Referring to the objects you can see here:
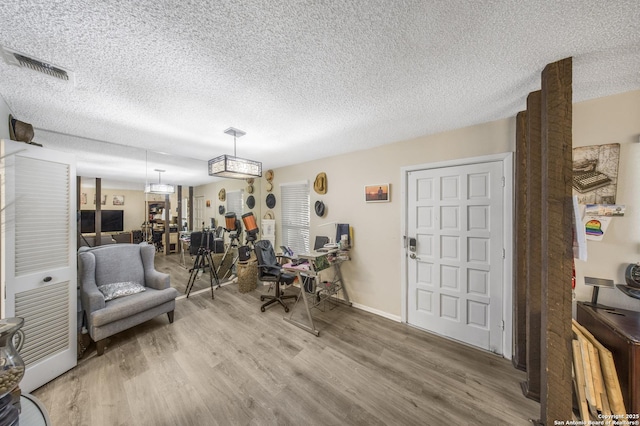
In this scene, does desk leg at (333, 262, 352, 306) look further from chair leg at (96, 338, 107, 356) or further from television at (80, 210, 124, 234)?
television at (80, 210, 124, 234)

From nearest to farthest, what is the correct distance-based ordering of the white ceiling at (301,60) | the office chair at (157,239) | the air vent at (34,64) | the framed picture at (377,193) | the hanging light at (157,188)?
the white ceiling at (301,60)
the air vent at (34,64)
the framed picture at (377,193)
the hanging light at (157,188)
the office chair at (157,239)

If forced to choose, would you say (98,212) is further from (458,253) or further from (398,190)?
(458,253)

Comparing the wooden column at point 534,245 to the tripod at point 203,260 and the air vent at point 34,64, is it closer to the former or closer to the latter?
the air vent at point 34,64

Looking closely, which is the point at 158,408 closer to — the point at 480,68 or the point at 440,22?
the point at 440,22

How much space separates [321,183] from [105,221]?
3236 mm

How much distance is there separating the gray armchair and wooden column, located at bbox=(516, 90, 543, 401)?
3.94 meters

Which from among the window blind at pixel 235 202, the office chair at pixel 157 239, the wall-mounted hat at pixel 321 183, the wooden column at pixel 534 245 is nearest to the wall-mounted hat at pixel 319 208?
the wall-mounted hat at pixel 321 183

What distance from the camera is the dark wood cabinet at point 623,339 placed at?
48.0 inches

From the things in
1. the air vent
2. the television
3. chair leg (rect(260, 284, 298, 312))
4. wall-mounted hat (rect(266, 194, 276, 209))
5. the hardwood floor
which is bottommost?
the hardwood floor

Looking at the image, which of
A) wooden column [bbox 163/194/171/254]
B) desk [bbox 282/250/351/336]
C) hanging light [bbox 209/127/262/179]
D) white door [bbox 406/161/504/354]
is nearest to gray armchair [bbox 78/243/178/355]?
wooden column [bbox 163/194/171/254]

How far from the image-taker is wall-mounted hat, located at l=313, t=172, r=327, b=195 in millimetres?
3570

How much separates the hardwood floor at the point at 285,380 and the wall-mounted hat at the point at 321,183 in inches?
84.4

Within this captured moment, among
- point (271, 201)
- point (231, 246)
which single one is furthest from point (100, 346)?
point (271, 201)

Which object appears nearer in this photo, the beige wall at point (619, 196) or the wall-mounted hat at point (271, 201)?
the beige wall at point (619, 196)
